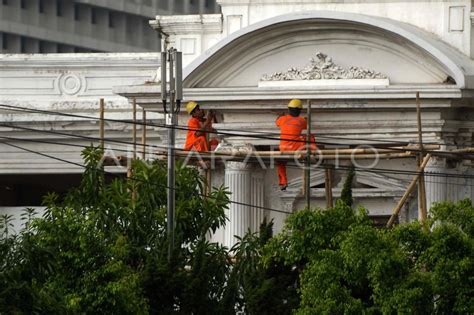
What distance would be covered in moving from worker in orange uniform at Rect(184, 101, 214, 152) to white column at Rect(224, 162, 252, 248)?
108 cm

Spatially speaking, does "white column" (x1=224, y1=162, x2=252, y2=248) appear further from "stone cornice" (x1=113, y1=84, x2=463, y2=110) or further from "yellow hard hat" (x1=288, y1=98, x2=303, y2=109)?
"yellow hard hat" (x1=288, y1=98, x2=303, y2=109)

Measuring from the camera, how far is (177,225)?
59156 millimetres

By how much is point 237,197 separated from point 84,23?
60.6 metres

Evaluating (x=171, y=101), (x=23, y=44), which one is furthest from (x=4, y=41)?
(x=171, y=101)

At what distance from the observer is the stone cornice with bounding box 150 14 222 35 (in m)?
66.2

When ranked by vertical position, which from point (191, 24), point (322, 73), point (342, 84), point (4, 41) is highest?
point (4, 41)

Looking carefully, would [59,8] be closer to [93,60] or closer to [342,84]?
[93,60]

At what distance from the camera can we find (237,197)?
65.4 m

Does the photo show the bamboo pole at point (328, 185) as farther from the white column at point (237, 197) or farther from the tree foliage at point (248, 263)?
the tree foliage at point (248, 263)

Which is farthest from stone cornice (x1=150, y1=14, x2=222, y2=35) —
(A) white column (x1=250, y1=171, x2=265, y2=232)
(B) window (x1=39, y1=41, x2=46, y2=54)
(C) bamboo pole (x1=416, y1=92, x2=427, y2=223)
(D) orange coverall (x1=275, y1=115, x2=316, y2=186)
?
(B) window (x1=39, y1=41, x2=46, y2=54)

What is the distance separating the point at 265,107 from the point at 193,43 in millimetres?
3090

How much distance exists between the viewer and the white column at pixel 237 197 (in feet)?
213

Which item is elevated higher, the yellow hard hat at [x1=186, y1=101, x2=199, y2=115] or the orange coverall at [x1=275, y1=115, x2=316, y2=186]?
the yellow hard hat at [x1=186, y1=101, x2=199, y2=115]

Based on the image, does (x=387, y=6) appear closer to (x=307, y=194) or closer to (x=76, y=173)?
(x=307, y=194)
